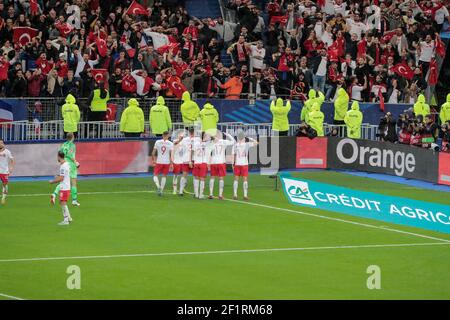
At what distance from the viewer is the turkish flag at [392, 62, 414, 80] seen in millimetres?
51875

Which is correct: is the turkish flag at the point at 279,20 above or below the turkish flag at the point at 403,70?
above

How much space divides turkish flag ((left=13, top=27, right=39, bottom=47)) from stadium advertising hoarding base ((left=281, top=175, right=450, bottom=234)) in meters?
13.8

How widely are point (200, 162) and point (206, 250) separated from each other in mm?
8834

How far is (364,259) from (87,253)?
6454 millimetres

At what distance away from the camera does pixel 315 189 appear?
35.7 metres

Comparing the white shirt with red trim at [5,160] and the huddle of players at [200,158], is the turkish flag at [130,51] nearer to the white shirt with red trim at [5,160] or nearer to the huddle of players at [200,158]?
the huddle of players at [200,158]

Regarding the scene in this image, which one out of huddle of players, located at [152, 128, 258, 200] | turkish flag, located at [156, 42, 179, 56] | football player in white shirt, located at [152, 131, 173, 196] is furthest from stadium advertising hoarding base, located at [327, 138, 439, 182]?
football player in white shirt, located at [152, 131, 173, 196]

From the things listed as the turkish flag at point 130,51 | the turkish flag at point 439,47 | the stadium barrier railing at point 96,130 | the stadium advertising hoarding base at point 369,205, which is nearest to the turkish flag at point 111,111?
the stadium barrier railing at point 96,130

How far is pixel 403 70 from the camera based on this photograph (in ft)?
171

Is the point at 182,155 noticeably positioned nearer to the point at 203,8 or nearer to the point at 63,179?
the point at 63,179

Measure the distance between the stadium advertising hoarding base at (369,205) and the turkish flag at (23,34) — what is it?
1381 centimetres

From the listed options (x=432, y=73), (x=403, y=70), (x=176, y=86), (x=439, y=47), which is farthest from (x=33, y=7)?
(x=439, y=47)

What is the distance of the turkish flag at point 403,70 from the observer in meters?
51.9

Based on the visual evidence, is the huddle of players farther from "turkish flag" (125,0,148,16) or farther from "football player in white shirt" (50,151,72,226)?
"turkish flag" (125,0,148,16)
